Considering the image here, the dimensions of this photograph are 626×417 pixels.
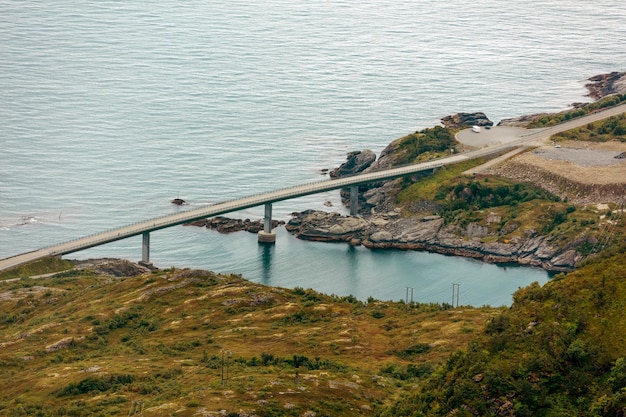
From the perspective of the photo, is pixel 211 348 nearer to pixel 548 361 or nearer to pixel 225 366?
pixel 225 366

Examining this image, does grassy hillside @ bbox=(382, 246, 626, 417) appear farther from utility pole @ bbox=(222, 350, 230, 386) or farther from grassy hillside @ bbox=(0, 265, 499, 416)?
utility pole @ bbox=(222, 350, 230, 386)

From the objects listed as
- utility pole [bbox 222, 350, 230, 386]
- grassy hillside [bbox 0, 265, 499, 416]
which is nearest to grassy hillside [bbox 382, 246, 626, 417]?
grassy hillside [bbox 0, 265, 499, 416]

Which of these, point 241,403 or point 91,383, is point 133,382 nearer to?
point 91,383

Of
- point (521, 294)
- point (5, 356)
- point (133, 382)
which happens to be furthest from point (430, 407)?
point (5, 356)

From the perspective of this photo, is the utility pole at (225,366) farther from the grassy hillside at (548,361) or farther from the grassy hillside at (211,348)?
the grassy hillside at (548,361)

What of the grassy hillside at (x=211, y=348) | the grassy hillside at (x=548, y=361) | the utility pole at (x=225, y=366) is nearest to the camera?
the grassy hillside at (x=548, y=361)

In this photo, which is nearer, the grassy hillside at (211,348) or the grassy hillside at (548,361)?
the grassy hillside at (548,361)

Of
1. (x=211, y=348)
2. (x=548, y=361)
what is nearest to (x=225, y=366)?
(x=211, y=348)

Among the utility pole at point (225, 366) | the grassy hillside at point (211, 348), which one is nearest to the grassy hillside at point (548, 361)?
the grassy hillside at point (211, 348)
